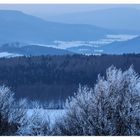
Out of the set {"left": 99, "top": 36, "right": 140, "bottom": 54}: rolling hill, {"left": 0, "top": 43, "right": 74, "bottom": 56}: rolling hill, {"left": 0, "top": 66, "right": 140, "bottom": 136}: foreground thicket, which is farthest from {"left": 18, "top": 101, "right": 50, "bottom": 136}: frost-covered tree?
{"left": 99, "top": 36, "right": 140, "bottom": 54}: rolling hill

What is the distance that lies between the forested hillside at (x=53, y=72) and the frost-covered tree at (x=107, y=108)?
0.28 feet

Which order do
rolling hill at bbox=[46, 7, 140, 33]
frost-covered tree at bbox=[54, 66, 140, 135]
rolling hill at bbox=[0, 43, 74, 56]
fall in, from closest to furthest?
frost-covered tree at bbox=[54, 66, 140, 135] → rolling hill at bbox=[46, 7, 140, 33] → rolling hill at bbox=[0, 43, 74, 56]

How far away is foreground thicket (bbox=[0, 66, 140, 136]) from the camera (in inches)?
289

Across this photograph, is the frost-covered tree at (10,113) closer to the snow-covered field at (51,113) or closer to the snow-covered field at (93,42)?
the snow-covered field at (51,113)

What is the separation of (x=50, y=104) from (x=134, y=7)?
1.25m

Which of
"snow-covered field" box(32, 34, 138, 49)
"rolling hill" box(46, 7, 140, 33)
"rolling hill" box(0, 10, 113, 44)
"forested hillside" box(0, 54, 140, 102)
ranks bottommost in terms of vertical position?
"forested hillside" box(0, 54, 140, 102)

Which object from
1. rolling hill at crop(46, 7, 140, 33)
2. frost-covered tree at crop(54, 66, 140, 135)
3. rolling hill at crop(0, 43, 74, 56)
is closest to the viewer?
frost-covered tree at crop(54, 66, 140, 135)

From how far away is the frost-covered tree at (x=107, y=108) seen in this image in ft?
24.1

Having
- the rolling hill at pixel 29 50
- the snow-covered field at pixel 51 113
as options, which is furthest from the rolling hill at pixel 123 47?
the snow-covered field at pixel 51 113

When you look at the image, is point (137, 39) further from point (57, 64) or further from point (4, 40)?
point (4, 40)

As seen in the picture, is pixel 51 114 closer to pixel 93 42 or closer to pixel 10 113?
pixel 10 113

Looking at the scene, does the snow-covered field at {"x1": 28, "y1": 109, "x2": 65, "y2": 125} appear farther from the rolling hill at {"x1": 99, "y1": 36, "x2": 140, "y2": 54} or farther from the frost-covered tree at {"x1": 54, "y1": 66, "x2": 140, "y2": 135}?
the rolling hill at {"x1": 99, "y1": 36, "x2": 140, "y2": 54}

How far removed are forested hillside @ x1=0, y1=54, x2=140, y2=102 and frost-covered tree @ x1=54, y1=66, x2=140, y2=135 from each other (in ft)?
0.28

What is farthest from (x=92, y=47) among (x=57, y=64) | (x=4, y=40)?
(x=4, y=40)
